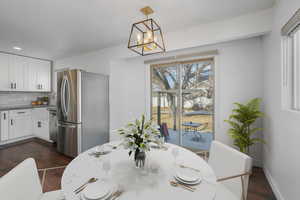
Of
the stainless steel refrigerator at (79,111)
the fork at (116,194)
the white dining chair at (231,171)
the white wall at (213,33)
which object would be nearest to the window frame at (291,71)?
the white wall at (213,33)

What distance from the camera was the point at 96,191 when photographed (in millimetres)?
812

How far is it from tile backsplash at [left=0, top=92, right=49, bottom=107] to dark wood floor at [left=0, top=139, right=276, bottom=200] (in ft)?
4.39

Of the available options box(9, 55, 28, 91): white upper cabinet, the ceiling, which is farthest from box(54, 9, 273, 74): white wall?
box(9, 55, 28, 91): white upper cabinet

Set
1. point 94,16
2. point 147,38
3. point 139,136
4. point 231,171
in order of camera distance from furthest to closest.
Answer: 1. point 94,16
2. point 147,38
3. point 231,171
4. point 139,136

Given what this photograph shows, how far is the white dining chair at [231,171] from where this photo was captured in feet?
3.63

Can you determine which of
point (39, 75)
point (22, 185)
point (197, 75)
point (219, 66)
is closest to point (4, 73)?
point (39, 75)

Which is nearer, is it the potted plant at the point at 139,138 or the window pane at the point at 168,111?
the potted plant at the point at 139,138

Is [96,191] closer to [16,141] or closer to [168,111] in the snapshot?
[168,111]

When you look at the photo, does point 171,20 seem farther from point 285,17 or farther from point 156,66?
point 285,17

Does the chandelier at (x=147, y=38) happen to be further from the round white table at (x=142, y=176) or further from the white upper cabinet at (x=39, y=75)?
the white upper cabinet at (x=39, y=75)

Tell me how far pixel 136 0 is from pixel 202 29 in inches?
49.5

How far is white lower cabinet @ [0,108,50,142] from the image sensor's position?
3.44 meters

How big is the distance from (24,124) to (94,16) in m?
3.86

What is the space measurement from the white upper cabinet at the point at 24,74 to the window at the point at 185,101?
373 centimetres
